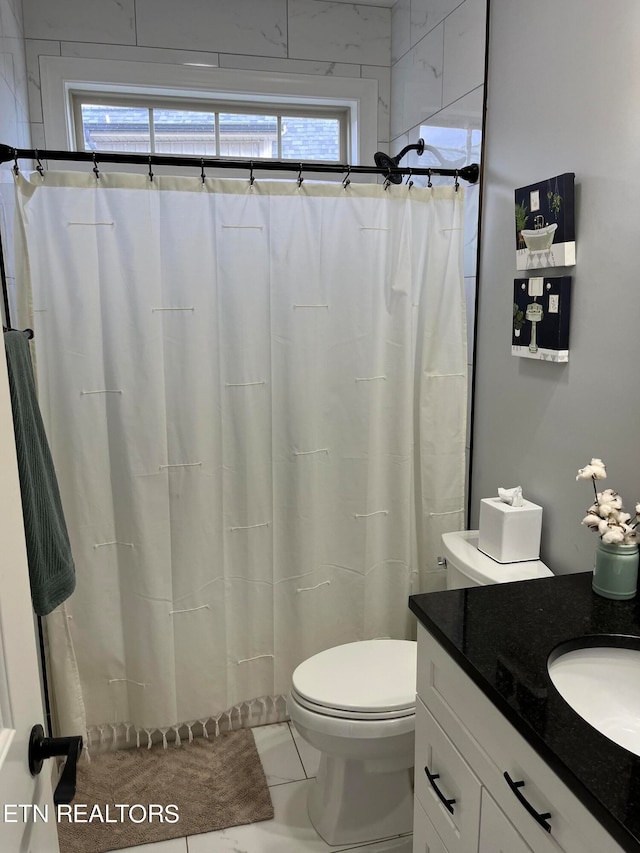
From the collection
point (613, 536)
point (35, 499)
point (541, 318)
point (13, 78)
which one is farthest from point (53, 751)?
point (13, 78)

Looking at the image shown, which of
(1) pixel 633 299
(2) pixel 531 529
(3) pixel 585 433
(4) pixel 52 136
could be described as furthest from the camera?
(4) pixel 52 136

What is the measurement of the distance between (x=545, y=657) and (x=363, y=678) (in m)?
0.78

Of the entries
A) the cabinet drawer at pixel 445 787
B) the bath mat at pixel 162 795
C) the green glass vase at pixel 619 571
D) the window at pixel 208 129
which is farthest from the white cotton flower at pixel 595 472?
the window at pixel 208 129

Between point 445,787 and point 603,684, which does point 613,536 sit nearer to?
point 603,684

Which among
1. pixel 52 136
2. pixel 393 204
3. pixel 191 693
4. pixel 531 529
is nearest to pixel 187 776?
pixel 191 693

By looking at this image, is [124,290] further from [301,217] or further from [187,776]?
[187,776]

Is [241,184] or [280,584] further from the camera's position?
[280,584]

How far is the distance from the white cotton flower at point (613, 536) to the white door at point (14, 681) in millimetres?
1159

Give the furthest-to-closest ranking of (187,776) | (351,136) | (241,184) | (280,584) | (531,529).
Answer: (351,136) → (280,584) → (187,776) → (241,184) → (531,529)

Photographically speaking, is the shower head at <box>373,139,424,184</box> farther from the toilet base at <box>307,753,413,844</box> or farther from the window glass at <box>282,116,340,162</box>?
the toilet base at <box>307,753,413,844</box>

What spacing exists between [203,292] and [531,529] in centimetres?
120

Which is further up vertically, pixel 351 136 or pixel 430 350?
pixel 351 136

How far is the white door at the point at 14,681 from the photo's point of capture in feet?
2.57

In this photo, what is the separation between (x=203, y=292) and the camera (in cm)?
199
